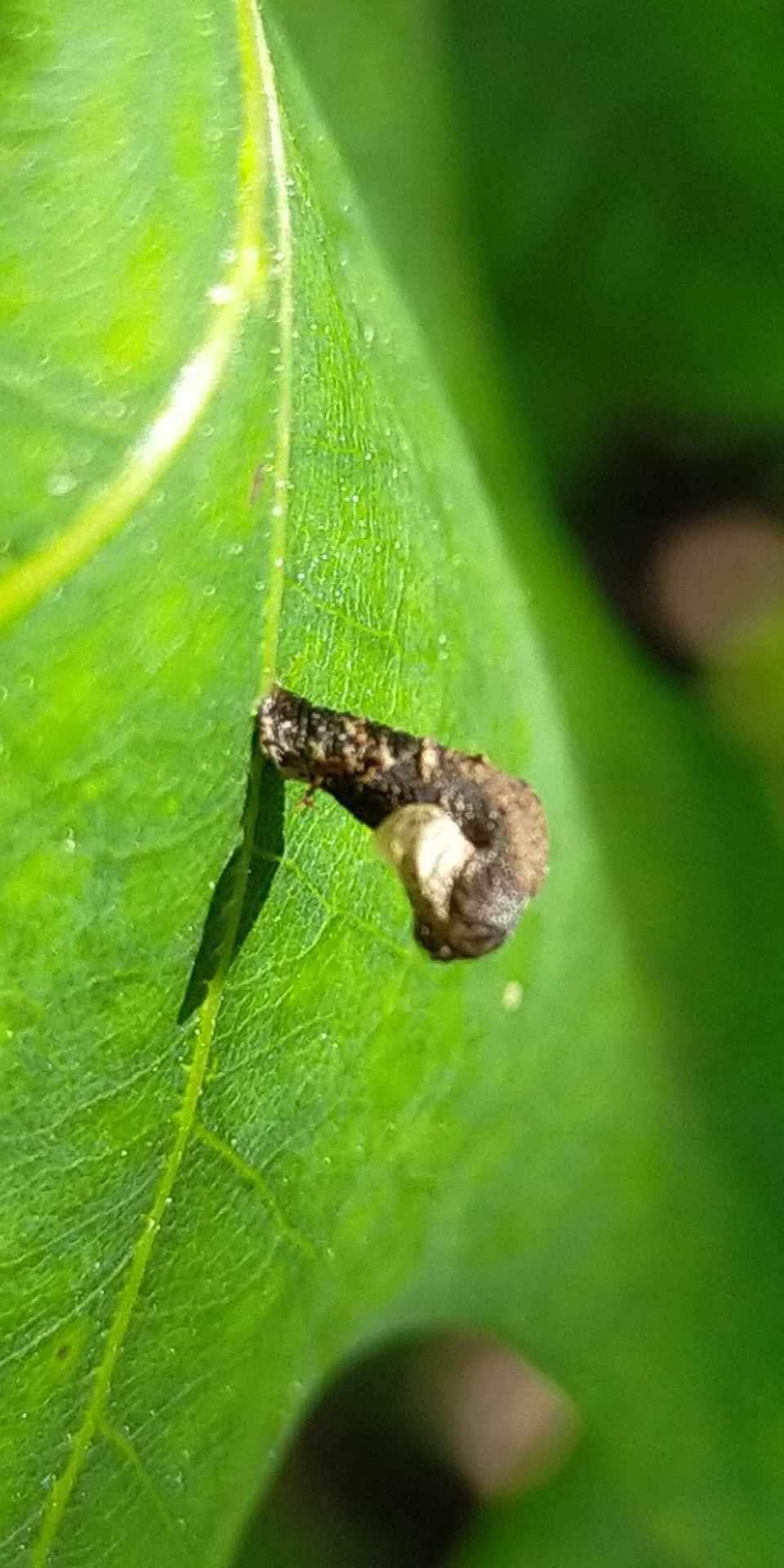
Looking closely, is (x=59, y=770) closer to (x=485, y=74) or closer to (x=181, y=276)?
(x=181, y=276)

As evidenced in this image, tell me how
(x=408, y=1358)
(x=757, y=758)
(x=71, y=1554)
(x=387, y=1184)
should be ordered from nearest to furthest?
(x=71, y=1554)
(x=387, y=1184)
(x=757, y=758)
(x=408, y=1358)

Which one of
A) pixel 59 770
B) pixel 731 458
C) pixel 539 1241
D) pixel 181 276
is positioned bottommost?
pixel 539 1241

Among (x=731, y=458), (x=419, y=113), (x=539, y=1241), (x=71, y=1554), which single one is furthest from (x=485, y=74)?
(x=71, y=1554)
